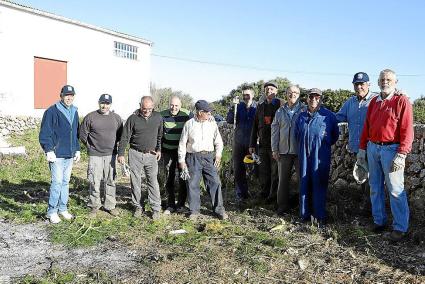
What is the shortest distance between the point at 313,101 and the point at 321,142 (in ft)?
1.89

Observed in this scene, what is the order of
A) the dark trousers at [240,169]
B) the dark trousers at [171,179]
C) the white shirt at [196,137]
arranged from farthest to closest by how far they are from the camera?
1. the dark trousers at [240,169]
2. the dark trousers at [171,179]
3. the white shirt at [196,137]

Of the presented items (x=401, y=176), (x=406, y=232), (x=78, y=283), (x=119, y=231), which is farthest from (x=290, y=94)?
(x=78, y=283)

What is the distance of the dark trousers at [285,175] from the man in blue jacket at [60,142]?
3045mm

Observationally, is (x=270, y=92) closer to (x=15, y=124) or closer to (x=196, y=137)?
(x=196, y=137)

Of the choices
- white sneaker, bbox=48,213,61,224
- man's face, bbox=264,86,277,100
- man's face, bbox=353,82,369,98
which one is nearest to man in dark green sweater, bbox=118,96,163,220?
white sneaker, bbox=48,213,61,224

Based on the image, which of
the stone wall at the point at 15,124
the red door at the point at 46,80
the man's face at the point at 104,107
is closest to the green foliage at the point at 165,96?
the red door at the point at 46,80

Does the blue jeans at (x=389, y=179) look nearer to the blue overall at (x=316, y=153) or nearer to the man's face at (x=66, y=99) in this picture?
the blue overall at (x=316, y=153)

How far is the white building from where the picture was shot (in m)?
16.0

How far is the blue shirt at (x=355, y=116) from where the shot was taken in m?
5.72

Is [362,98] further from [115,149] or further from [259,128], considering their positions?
[115,149]

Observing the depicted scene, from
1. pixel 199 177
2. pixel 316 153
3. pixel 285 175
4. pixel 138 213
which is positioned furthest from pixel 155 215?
pixel 316 153

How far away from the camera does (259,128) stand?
696 cm

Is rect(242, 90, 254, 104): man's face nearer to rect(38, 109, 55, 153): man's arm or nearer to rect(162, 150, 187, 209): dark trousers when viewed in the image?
rect(162, 150, 187, 209): dark trousers

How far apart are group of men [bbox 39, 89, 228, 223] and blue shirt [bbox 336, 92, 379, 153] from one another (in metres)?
1.89
